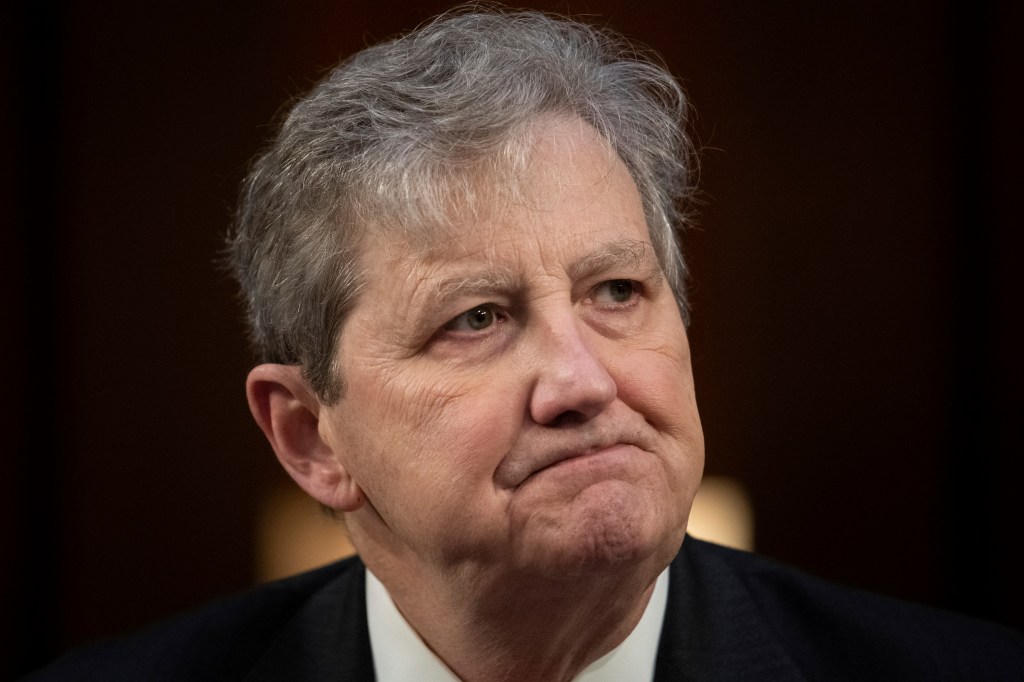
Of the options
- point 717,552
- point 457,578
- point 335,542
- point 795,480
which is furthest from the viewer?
point 335,542

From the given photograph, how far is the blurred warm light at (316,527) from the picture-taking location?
246 centimetres

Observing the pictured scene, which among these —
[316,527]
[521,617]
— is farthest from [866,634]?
[316,527]

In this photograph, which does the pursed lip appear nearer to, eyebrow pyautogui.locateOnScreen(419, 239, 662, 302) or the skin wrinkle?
the skin wrinkle

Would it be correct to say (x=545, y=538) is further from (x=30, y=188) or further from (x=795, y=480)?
(x=30, y=188)

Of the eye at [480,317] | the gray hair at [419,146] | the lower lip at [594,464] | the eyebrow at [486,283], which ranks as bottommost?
the lower lip at [594,464]

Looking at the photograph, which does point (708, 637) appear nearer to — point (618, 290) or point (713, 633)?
point (713, 633)

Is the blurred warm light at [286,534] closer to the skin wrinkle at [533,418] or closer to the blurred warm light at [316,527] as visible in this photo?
the blurred warm light at [316,527]

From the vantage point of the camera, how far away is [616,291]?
1596 mm

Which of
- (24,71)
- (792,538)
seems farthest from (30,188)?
(792,538)

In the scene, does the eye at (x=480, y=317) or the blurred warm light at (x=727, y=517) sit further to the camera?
the blurred warm light at (x=727, y=517)

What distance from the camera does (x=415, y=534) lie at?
60.0 inches

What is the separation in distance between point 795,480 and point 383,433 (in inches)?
47.8

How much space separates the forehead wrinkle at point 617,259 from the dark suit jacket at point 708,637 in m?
0.53

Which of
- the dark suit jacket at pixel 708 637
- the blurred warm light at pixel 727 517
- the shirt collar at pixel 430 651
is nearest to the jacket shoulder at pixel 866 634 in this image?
the dark suit jacket at pixel 708 637
